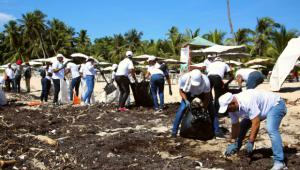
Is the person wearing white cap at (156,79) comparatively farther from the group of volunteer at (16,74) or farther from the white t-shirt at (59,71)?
the group of volunteer at (16,74)

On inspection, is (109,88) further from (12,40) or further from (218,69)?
(12,40)

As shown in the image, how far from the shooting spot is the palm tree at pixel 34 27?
213ft

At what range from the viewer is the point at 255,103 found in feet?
15.9

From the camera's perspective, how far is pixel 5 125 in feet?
28.2

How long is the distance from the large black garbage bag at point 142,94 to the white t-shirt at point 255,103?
21.7 ft

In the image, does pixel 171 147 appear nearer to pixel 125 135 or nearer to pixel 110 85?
pixel 125 135

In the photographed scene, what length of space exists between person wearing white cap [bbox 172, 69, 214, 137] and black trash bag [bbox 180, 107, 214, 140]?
0.14 m

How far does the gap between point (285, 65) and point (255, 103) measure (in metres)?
14.7

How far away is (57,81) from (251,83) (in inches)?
258

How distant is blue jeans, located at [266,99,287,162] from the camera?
4.86m

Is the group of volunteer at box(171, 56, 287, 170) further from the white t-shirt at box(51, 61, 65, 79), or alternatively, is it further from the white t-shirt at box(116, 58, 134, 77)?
the white t-shirt at box(51, 61, 65, 79)

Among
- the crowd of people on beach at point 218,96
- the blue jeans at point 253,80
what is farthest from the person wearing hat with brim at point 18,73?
the blue jeans at point 253,80

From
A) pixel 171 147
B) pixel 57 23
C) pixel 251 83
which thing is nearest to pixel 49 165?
pixel 171 147

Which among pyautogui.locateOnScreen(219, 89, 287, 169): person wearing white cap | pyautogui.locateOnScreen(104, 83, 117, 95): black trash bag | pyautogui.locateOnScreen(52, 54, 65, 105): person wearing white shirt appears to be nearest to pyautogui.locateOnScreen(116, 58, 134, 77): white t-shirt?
pyautogui.locateOnScreen(104, 83, 117, 95): black trash bag
